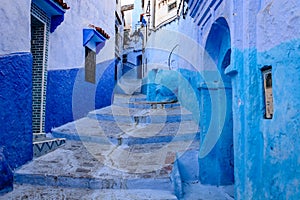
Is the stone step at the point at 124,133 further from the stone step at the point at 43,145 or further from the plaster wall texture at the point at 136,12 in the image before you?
the plaster wall texture at the point at 136,12

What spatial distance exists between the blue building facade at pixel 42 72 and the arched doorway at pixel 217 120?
289 cm

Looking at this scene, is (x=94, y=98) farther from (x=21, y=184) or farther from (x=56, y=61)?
(x=21, y=184)

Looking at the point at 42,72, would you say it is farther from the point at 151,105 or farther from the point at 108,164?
the point at 151,105

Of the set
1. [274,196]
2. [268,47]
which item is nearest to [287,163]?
[274,196]

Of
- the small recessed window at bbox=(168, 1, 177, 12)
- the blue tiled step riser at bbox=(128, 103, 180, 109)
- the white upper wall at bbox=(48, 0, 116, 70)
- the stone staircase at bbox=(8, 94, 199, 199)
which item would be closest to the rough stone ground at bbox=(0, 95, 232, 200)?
the stone staircase at bbox=(8, 94, 199, 199)

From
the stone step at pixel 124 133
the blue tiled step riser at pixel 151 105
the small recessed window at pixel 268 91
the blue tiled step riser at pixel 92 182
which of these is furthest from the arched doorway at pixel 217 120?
the blue tiled step riser at pixel 151 105

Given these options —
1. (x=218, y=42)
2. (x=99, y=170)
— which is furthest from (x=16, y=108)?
(x=218, y=42)

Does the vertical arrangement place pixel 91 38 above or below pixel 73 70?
above

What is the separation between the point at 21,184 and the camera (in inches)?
147

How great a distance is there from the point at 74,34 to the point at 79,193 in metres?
5.13

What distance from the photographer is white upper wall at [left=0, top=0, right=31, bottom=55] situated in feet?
11.5

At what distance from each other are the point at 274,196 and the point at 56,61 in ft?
18.7

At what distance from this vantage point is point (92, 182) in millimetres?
3680

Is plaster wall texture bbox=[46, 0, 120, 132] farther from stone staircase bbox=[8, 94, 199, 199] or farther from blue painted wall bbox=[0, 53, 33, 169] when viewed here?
blue painted wall bbox=[0, 53, 33, 169]
